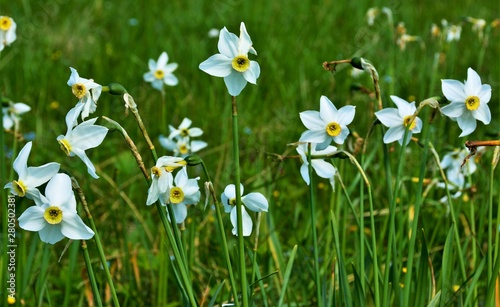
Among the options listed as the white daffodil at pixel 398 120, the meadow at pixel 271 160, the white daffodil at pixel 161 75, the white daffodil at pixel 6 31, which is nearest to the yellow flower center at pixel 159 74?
the white daffodil at pixel 161 75

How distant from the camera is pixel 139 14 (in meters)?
5.44

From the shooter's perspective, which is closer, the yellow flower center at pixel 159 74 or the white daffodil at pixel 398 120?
the white daffodil at pixel 398 120

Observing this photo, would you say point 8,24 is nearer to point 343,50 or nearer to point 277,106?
point 277,106

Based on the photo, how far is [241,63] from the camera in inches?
48.5

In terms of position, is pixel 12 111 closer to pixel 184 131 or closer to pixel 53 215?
pixel 184 131

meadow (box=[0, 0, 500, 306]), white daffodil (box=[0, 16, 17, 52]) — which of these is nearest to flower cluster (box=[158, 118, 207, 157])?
meadow (box=[0, 0, 500, 306])

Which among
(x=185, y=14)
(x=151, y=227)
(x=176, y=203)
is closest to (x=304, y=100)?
(x=151, y=227)

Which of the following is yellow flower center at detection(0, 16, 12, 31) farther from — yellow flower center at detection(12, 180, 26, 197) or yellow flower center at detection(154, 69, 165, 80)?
yellow flower center at detection(12, 180, 26, 197)

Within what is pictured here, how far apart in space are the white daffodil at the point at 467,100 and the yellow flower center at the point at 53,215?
2.36 ft

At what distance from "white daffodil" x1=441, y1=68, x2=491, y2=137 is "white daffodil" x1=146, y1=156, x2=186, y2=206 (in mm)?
515

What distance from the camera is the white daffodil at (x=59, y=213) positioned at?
115 centimetres

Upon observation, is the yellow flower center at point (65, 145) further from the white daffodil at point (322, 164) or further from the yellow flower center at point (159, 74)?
the yellow flower center at point (159, 74)

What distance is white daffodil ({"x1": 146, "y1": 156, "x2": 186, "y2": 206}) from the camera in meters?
1.22

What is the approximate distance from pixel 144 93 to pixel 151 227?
61.7 inches
